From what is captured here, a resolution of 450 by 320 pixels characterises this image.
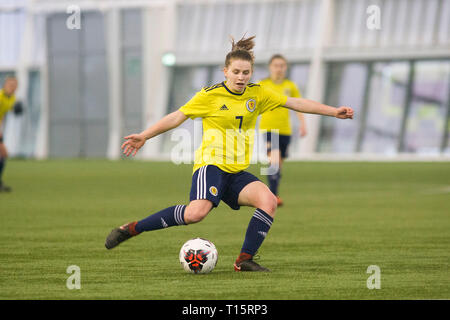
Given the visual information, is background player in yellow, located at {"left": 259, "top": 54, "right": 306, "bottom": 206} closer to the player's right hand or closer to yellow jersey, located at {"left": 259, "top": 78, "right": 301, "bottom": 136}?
yellow jersey, located at {"left": 259, "top": 78, "right": 301, "bottom": 136}

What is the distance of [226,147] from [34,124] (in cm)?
4424

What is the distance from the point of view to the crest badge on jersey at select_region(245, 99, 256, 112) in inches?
307

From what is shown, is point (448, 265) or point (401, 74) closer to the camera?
point (448, 265)

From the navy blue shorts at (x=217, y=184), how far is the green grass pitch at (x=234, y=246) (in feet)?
2.07

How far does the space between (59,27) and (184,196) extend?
34.0m

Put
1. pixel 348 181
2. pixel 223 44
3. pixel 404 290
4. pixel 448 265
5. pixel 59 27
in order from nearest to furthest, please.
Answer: pixel 404 290 < pixel 448 265 < pixel 348 181 < pixel 223 44 < pixel 59 27

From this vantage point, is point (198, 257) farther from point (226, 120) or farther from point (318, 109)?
point (318, 109)

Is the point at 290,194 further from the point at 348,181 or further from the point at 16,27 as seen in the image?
the point at 16,27

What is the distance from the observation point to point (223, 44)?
4553cm

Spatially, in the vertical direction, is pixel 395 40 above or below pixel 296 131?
above

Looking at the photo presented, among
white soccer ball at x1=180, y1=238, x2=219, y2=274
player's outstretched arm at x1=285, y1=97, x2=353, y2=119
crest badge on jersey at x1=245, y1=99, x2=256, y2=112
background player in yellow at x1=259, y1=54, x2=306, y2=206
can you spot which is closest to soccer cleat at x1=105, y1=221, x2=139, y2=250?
white soccer ball at x1=180, y1=238, x2=219, y2=274

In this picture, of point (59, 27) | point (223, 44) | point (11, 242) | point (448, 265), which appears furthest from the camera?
point (59, 27)

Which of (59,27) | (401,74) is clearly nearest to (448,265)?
(401,74)

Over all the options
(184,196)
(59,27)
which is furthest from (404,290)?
(59,27)
